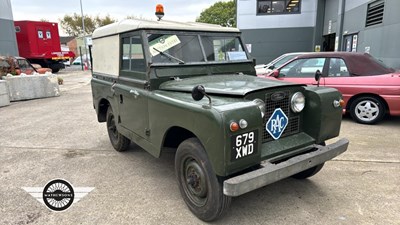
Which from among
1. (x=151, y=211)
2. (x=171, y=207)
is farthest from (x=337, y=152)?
(x=151, y=211)

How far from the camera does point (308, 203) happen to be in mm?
3348

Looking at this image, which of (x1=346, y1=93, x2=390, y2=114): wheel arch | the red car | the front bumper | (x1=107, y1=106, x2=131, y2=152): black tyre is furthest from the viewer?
(x1=346, y1=93, x2=390, y2=114): wheel arch

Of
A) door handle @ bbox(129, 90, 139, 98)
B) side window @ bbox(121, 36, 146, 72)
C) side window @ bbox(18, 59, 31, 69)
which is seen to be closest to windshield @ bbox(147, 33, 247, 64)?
side window @ bbox(121, 36, 146, 72)

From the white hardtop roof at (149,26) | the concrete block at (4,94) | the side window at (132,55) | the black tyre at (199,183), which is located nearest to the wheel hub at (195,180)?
the black tyre at (199,183)

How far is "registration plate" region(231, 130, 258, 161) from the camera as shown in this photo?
8.32ft

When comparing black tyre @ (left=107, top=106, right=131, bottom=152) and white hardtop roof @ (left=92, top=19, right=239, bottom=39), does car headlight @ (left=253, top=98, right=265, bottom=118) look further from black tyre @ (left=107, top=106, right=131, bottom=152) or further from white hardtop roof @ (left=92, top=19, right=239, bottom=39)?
black tyre @ (left=107, top=106, right=131, bottom=152)

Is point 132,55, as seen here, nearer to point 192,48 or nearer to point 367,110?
point 192,48

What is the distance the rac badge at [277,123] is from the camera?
311 centimetres

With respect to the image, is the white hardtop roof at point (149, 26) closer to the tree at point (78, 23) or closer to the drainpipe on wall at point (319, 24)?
the drainpipe on wall at point (319, 24)

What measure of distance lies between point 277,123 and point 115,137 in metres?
3.11

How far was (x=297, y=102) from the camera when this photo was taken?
10.6 ft

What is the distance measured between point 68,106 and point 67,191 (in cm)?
655

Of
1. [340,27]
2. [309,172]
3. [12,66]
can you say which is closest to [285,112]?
[309,172]

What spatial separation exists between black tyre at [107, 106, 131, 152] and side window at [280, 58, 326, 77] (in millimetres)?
4192
